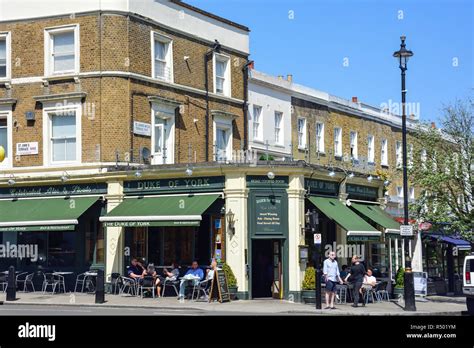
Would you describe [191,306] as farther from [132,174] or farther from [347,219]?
[347,219]

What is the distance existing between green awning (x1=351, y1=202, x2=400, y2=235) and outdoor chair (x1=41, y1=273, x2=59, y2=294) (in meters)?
12.5

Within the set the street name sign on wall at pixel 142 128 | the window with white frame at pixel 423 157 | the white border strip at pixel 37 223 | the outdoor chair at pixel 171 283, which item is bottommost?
the outdoor chair at pixel 171 283

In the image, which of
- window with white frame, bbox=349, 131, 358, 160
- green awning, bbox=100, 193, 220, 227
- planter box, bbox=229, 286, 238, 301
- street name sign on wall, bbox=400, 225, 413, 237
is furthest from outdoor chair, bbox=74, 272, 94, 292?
window with white frame, bbox=349, 131, 358, 160

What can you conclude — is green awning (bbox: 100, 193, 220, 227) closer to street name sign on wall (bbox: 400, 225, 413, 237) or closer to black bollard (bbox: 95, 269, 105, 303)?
black bollard (bbox: 95, 269, 105, 303)

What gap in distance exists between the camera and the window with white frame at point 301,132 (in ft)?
137

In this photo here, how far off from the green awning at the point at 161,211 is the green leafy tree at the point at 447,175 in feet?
34.8

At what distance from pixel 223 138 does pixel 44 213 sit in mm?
9746

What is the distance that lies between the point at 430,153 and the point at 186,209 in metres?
12.5

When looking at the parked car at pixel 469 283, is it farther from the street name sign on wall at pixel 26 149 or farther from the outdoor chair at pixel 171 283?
the street name sign on wall at pixel 26 149

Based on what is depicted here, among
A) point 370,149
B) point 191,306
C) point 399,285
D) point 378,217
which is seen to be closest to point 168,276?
point 191,306

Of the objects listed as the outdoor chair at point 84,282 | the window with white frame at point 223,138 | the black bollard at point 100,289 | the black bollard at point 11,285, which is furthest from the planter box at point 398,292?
the black bollard at point 11,285

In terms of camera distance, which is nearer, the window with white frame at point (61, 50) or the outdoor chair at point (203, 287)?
the outdoor chair at point (203, 287)

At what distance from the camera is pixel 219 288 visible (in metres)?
27.0
